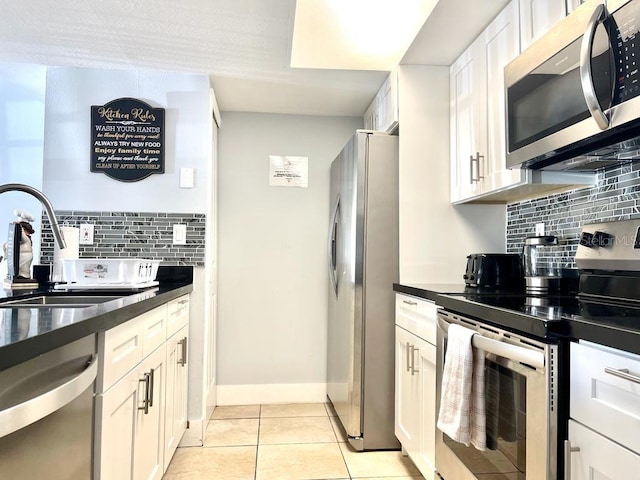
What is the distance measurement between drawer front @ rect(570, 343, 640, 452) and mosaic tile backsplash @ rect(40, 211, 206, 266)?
2082 mm

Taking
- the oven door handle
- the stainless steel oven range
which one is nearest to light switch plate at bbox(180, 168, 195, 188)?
the stainless steel oven range

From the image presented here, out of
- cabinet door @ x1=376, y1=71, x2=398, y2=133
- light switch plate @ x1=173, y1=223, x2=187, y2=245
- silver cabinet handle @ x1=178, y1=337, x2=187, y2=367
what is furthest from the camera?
light switch plate @ x1=173, y1=223, x2=187, y2=245

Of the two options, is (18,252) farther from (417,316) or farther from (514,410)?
(514,410)

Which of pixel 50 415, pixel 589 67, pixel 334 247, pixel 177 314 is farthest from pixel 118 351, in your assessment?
pixel 334 247

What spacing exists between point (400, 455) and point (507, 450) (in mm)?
1248

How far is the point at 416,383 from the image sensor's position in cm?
206

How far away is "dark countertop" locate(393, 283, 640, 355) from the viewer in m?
0.90

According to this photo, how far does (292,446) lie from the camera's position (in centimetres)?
254

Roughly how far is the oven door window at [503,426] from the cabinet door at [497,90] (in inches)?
33.4

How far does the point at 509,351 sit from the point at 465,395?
27cm

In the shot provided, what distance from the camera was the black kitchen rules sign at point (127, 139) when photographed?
2.61 m

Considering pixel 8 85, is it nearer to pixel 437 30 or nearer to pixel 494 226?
pixel 437 30

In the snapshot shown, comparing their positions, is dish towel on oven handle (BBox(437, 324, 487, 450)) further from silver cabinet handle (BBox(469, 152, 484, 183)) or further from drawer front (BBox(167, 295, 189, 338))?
drawer front (BBox(167, 295, 189, 338))

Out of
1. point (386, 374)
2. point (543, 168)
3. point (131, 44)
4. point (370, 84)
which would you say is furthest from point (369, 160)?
point (131, 44)
